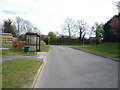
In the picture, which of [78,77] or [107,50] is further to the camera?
[107,50]

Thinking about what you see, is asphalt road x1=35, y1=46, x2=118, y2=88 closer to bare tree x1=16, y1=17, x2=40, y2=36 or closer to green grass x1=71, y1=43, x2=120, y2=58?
green grass x1=71, y1=43, x2=120, y2=58

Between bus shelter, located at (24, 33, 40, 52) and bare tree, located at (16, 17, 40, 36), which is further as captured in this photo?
bare tree, located at (16, 17, 40, 36)

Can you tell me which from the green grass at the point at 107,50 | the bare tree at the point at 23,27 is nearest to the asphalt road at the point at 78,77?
the green grass at the point at 107,50

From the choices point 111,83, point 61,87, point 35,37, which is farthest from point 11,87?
point 35,37

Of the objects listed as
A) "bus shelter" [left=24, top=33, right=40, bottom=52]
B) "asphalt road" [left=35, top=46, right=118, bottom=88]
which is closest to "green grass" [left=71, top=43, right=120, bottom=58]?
"bus shelter" [left=24, top=33, right=40, bottom=52]

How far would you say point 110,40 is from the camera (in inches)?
1506

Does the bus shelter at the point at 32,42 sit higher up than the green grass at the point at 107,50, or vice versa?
the bus shelter at the point at 32,42

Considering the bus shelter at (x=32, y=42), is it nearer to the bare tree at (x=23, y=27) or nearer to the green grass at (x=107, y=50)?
the green grass at (x=107, y=50)

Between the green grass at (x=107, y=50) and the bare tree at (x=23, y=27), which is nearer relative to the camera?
the green grass at (x=107, y=50)

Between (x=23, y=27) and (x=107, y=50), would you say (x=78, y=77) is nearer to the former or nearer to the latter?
(x=107, y=50)

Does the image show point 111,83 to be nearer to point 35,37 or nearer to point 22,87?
point 22,87

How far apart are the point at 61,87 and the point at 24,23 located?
61626mm

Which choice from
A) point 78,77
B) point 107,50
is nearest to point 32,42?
point 107,50

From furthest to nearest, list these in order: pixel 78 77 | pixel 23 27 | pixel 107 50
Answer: pixel 23 27, pixel 107 50, pixel 78 77
